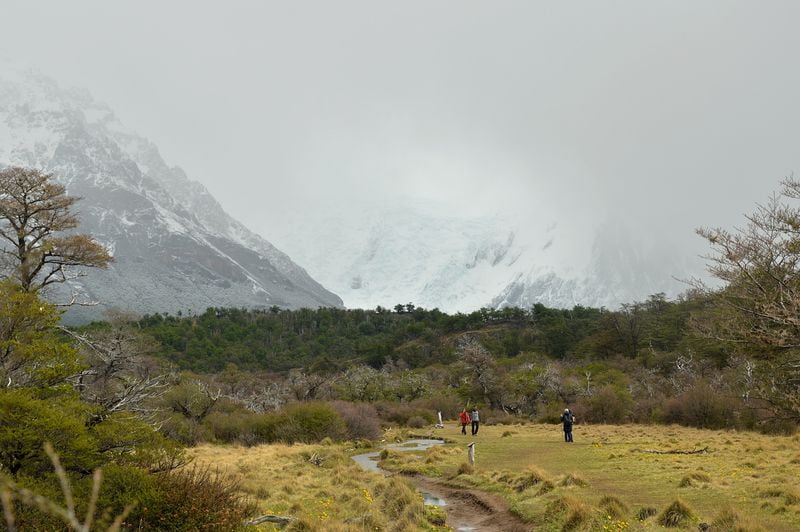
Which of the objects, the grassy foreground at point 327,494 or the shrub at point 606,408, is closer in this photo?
the grassy foreground at point 327,494

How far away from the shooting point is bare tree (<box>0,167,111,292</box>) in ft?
61.3

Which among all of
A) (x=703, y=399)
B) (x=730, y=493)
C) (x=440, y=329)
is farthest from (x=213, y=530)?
(x=440, y=329)

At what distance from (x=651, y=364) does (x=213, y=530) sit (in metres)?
73.6

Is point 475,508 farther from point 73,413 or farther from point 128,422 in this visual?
point 73,413

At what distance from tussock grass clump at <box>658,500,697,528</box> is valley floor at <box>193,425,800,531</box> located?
4cm

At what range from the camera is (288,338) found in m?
141

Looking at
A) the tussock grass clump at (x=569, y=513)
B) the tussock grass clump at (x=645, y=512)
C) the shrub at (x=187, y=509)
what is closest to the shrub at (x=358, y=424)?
the tussock grass clump at (x=569, y=513)

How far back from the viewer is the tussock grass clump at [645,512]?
14013 mm

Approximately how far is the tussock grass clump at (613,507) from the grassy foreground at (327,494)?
4.28m

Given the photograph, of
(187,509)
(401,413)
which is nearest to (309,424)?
(401,413)

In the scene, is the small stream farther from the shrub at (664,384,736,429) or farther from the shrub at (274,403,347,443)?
the shrub at (664,384,736,429)

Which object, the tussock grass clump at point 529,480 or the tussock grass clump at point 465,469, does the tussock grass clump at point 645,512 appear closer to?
the tussock grass clump at point 529,480

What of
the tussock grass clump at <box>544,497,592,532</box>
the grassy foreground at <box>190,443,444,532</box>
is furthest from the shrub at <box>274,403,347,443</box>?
the tussock grass clump at <box>544,497,592,532</box>

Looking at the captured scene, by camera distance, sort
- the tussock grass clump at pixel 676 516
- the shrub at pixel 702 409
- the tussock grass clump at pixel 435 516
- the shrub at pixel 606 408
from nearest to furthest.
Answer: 1. the tussock grass clump at pixel 676 516
2. the tussock grass clump at pixel 435 516
3. the shrub at pixel 702 409
4. the shrub at pixel 606 408
